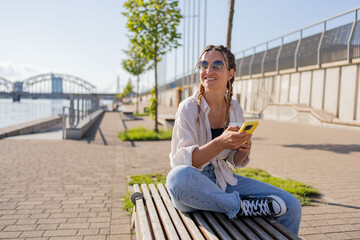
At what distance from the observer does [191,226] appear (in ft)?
6.00

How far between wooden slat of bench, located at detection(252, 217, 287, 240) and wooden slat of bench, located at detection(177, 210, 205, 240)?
40 centimetres

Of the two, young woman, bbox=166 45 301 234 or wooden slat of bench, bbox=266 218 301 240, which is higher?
young woman, bbox=166 45 301 234

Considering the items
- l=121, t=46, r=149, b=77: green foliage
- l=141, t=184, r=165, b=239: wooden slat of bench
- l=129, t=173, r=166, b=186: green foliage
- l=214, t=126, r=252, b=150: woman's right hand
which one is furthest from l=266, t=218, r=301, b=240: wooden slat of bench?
l=121, t=46, r=149, b=77: green foliage

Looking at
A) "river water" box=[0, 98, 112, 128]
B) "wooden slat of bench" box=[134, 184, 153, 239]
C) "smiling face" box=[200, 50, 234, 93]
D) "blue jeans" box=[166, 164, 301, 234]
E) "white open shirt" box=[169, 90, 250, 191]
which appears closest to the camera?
"wooden slat of bench" box=[134, 184, 153, 239]

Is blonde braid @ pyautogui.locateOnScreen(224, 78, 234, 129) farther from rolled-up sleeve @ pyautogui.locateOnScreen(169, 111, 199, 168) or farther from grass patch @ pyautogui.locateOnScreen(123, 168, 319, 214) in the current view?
grass patch @ pyautogui.locateOnScreen(123, 168, 319, 214)

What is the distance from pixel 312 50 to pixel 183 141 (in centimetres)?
1531

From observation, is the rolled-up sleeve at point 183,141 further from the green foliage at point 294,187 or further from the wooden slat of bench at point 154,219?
the green foliage at point 294,187

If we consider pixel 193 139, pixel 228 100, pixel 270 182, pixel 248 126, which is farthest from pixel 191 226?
pixel 270 182

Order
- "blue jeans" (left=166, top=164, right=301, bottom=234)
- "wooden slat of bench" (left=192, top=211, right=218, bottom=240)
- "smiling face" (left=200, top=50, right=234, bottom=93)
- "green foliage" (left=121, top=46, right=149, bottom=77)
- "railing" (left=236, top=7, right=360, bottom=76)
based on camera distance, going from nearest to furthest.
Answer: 1. "wooden slat of bench" (left=192, top=211, right=218, bottom=240)
2. "blue jeans" (left=166, top=164, right=301, bottom=234)
3. "smiling face" (left=200, top=50, right=234, bottom=93)
4. "railing" (left=236, top=7, right=360, bottom=76)
5. "green foliage" (left=121, top=46, right=149, bottom=77)

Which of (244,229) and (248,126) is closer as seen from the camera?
(244,229)

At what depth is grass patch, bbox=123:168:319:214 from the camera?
3662 mm

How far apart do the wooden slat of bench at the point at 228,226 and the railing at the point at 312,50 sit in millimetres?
12653

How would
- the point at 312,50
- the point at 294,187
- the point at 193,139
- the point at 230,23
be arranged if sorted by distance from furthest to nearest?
the point at 312,50 < the point at 230,23 < the point at 294,187 < the point at 193,139

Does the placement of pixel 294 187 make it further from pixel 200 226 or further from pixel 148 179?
pixel 200 226
